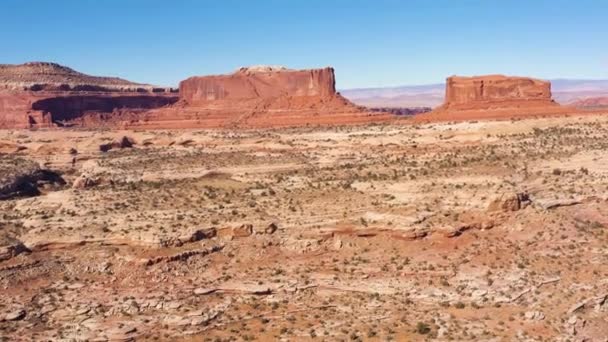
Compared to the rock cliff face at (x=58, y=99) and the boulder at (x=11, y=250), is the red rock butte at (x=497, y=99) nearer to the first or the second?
the boulder at (x=11, y=250)

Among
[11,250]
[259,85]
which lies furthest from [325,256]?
[259,85]

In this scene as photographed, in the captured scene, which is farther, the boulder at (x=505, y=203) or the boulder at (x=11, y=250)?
the boulder at (x=505, y=203)

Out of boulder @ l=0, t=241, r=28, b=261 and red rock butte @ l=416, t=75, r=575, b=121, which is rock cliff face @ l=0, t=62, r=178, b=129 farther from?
boulder @ l=0, t=241, r=28, b=261

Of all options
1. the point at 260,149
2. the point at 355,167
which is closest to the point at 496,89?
the point at 260,149

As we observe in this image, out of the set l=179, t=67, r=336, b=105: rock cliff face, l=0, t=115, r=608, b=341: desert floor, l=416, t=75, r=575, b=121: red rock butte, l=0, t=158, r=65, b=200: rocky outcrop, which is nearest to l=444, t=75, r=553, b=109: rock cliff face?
l=416, t=75, r=575, b=121: red rock butte

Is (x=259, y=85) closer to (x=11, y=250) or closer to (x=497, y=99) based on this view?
(x=497, y=99)

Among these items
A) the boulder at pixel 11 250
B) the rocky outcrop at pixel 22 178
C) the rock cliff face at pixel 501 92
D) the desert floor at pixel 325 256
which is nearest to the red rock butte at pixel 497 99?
the rock cliff face at pixel 501 92
